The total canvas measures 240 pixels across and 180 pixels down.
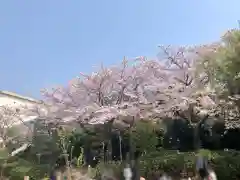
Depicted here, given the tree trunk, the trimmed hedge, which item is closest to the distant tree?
the tree trunk

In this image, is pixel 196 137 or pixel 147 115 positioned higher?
pixel 147 115

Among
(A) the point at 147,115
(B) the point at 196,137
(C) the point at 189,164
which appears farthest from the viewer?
(B) the point at 196,137

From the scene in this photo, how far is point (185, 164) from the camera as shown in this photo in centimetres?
1281

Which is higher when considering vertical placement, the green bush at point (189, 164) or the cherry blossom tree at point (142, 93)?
the cherry blossom tree at point (142, 93)

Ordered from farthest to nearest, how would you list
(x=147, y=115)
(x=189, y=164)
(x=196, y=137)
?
1. (x=196, y=137)
2. (x=147, y=115)
3. (x=189, y=164)

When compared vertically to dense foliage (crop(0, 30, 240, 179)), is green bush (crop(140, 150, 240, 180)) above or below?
below

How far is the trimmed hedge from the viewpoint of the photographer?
12.4 meters

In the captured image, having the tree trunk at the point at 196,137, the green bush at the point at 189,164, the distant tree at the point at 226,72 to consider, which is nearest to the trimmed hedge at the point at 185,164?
the green bush at the point at 189,164

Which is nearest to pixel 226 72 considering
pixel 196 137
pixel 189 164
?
pixel 189 164

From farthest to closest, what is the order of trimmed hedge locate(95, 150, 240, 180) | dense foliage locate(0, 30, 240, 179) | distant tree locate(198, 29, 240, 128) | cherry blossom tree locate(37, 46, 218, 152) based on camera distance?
1. cherry blossom tree locate(37, 46, 218, 152)
2. dense foliage locate(0, 30, 240, 179)
3. trimmed hedge locate(95, 150, 240, 180)
4. distant tree locate(198, 29, 240, 128)

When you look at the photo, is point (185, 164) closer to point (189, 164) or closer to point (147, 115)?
point (189, 164)

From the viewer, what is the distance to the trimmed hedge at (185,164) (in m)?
12.4

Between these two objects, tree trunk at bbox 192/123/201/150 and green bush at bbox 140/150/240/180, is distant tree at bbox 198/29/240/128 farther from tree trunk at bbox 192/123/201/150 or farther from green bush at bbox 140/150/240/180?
green bush at bbox 140/150/240/180

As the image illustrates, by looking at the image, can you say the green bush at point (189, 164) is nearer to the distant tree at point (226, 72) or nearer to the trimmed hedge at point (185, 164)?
the trimmed hedge at point (185, 164)
